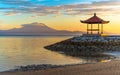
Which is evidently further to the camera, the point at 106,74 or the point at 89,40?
the point at 89,40

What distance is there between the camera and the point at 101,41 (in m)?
49.8

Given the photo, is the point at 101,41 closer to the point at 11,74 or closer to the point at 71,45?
the point at 71,45

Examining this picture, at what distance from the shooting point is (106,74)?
19.1m

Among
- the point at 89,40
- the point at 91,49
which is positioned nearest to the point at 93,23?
the point at 89,40

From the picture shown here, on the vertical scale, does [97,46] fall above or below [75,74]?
below

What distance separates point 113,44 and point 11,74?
31.0m

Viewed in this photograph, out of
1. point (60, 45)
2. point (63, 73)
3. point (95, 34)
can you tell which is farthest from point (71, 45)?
point (63, 73)

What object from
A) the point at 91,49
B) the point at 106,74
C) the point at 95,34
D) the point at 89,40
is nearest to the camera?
the point at 106,74

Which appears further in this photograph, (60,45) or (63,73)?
(60,45)

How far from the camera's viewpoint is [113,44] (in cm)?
4894

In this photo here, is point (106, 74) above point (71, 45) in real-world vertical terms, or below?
above

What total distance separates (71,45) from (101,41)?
5.05m

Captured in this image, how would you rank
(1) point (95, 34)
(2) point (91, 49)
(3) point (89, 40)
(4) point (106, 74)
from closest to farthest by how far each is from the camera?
(4) point (106, 74)
(2) point (91, 49)
(3) point (89, 40)
(1) point (95, 34)

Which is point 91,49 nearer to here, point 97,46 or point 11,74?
point 97,46
